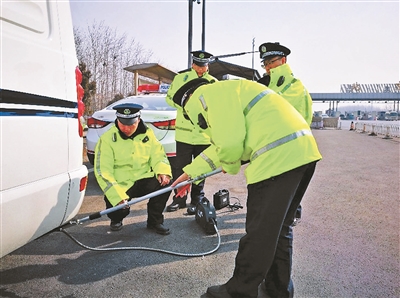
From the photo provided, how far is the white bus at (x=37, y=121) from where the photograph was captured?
1.68m

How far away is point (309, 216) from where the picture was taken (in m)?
4.02

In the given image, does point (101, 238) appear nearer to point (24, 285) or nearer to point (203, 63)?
point (24, 285)

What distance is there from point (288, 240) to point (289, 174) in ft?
1.89

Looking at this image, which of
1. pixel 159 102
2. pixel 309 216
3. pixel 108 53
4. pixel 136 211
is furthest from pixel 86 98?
pixel 309 216

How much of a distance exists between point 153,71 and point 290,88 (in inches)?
386

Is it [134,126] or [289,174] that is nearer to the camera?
[289,174]

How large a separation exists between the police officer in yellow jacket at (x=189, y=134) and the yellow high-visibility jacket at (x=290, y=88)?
1.02m

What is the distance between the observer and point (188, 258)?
112 inches

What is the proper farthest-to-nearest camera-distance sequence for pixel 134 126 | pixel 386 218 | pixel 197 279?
1. pixel 386 218
2. pixel 134 126
3. pixel 197 279

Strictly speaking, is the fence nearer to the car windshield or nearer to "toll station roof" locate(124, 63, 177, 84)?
"toll station roof" locate(124, 63, 177, 84)

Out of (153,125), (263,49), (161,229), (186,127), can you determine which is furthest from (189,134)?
(263,49)

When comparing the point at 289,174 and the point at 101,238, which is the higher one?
the point at 289,174

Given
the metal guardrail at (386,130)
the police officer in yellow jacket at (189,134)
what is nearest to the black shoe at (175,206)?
the police officer in yellow jacket at (189,134)

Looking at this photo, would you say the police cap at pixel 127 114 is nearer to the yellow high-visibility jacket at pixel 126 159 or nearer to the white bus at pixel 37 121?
the yellow high-visibility jacket at pixel 126 159
